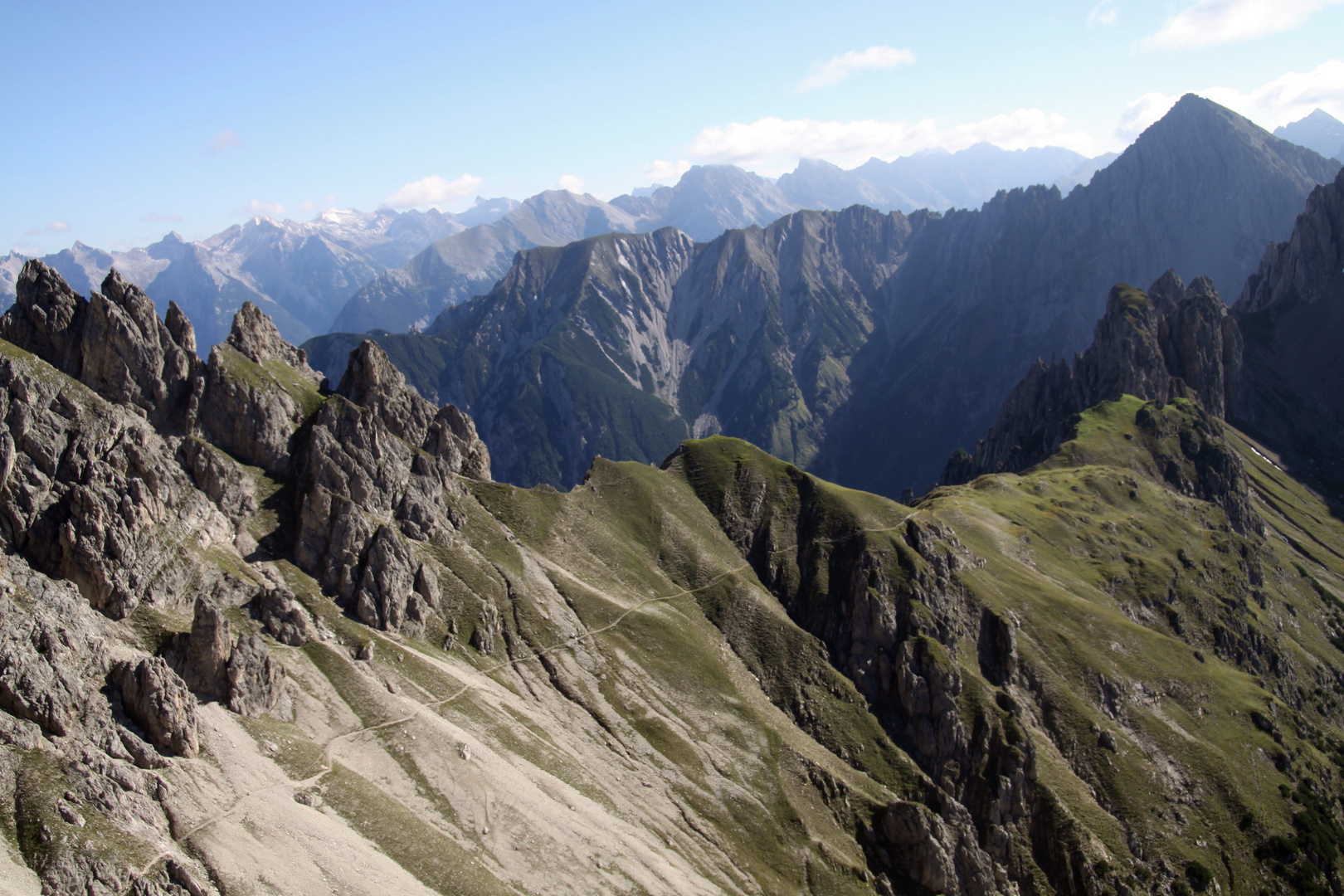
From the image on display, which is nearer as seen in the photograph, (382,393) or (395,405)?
(382,393)

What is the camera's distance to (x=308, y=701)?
390 ft

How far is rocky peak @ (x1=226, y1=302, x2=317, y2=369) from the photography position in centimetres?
17225

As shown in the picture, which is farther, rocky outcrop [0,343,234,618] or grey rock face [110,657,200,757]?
rocky outcrop [0,343,234,618]

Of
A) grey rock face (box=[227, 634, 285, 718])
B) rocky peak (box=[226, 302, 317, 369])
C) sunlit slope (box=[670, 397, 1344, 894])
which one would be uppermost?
rocky peak (box=[226, 302, 317, 369])

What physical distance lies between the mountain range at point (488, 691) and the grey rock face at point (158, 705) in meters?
0.38

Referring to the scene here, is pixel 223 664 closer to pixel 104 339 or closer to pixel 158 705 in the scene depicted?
pixel 158 705

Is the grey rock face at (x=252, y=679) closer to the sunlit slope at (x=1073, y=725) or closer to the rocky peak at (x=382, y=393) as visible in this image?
the rocky peak at (x=382, y=393)

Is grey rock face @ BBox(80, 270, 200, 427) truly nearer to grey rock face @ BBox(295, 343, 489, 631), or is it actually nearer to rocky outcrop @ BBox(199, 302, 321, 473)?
rocky outcrop @ BBox(199, 302, 321, 473)

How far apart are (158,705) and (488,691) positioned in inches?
2104

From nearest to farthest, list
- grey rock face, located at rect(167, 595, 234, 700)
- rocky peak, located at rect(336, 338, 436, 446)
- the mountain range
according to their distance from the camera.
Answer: the mountain range < grey rock face, located at rect(167, 595, 234, 700) < rocky peak, located at rect(336, 338, 436, 446)

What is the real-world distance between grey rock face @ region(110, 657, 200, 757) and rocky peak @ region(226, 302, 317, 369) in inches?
3403

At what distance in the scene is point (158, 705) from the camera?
97.5 m

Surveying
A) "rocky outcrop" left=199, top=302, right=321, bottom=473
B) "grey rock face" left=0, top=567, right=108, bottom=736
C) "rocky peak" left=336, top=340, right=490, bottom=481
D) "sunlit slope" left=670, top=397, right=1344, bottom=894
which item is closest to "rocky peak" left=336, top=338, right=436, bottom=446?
"rocky peak" left=336, top=340, right=490, bottom=481

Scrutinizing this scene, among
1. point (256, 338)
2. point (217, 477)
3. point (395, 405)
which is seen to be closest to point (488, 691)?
point (217, 477)
